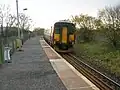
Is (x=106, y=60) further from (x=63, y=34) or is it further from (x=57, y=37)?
(x=57, y=37)

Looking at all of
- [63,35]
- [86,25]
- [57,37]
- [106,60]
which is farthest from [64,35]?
[86,25]

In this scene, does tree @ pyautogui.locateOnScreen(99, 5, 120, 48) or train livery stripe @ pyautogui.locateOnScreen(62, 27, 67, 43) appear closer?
train livery stripe @ pyautogui.locateOnScreen(62, 27, 67, 43)

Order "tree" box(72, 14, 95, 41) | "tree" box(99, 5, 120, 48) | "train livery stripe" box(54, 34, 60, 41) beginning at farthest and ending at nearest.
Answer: "tree" box(72, 14, 95, 41) → "tree" box(99, 5, 120, 48) → "train livery stripe" box(54, 34, 60, 41)

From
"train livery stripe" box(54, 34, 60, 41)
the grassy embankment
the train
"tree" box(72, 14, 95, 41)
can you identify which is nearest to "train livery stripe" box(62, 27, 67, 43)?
the train

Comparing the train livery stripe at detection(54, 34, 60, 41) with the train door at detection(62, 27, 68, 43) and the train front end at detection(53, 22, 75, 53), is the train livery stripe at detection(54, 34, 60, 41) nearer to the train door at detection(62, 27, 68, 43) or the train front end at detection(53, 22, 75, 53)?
the train front end at detection(53, 22, 75, 53)

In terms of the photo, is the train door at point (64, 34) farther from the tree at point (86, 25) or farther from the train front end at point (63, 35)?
the tree at point (86, 25)

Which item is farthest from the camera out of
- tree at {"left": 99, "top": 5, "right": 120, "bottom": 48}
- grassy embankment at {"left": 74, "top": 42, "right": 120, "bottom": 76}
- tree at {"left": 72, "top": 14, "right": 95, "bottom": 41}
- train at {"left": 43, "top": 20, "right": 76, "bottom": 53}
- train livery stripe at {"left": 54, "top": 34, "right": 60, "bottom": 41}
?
tree at {"left": 72, "top": 14, "right": 95, "bottom": 41}

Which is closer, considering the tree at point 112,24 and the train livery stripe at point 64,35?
the train livery stripe at point 64,35

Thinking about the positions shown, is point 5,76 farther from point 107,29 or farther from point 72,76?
point 107,29

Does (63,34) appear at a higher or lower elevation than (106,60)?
higher

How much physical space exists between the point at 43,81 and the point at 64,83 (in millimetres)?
1017

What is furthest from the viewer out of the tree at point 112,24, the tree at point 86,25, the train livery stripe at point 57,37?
the tree at point 86,25

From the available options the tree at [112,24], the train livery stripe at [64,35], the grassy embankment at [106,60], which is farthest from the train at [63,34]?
the tree at [112,24]

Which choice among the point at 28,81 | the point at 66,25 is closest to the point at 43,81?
the point at 28,81
